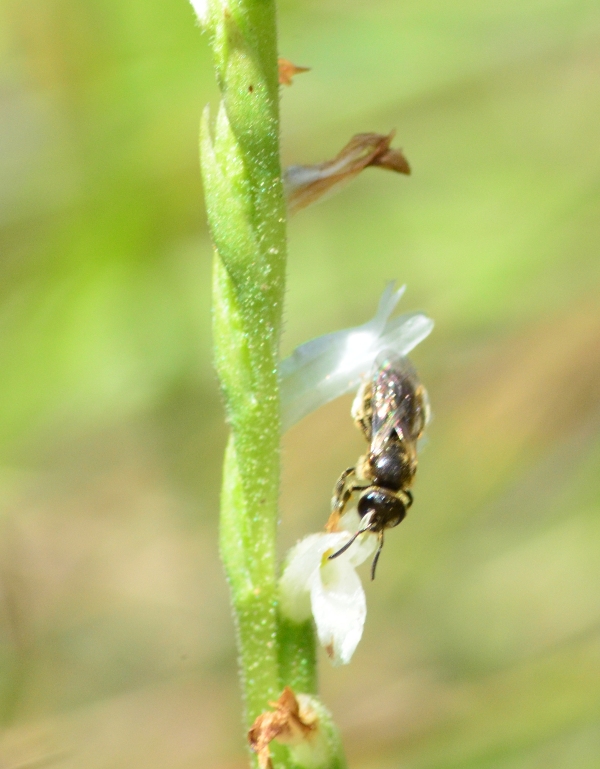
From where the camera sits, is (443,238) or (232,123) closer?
(232,123)

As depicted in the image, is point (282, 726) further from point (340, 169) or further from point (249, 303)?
point (340, 169)

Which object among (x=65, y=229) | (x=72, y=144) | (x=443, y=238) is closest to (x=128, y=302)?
(x=65, y=229)

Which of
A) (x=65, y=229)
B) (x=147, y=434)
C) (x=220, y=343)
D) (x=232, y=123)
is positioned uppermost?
(x=65, y=229)

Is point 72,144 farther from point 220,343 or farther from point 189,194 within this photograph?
point 220,343

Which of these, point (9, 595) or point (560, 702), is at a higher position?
point (9, 595)

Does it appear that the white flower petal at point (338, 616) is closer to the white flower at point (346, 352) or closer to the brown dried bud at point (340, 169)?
the white flower at point (346, 352)

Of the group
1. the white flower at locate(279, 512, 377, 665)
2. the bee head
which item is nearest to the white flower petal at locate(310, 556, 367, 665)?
the white flower at locate(279, 512, 377, 665)

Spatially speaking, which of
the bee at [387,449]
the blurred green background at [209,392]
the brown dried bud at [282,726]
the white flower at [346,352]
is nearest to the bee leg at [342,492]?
the bee at [387,449]

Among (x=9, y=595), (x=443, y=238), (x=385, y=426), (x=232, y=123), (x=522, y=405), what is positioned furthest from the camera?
(x=443, y=238)

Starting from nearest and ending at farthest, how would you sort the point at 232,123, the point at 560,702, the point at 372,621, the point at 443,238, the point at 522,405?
the point at 232,123 → the point at 560,702 → the point at 372,621 → the point at 522,405 → the point at 443,238
